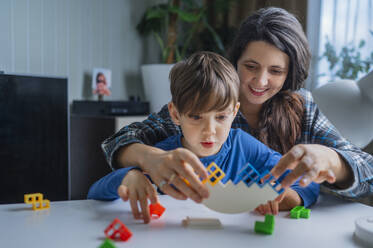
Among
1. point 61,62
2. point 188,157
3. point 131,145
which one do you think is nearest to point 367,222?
point 188,157

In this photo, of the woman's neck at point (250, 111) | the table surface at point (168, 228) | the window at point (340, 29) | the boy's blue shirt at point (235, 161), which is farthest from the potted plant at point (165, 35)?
the table surface at point (168, 228)

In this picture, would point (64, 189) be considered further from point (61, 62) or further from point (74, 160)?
point (61, 62)

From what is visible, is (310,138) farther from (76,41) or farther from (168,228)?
(76,41)

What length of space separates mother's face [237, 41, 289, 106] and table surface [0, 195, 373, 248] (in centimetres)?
42

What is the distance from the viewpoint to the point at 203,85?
0.85 metres

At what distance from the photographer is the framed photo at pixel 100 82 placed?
8.41 feet

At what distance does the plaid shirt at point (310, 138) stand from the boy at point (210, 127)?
87 mm

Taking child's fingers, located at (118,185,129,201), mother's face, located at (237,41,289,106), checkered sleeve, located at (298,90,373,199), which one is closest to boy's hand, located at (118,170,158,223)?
child's fingers, located at (118,185,129,201)

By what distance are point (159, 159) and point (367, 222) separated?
0.36 meters

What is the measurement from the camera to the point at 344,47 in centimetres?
210

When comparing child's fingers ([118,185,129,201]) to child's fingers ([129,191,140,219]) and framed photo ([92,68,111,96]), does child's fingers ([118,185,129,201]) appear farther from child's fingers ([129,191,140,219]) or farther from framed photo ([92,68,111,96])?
framed photo ([92,68,111,96])

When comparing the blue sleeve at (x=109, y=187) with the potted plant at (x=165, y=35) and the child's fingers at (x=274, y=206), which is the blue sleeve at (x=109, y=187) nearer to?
the child's fingers at (x=274, y=206)

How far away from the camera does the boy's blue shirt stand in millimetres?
812

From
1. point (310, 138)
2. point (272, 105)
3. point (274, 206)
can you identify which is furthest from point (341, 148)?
point (274, 206)
